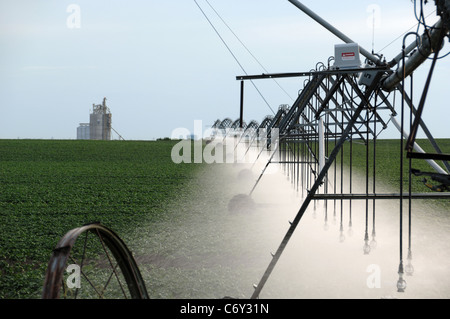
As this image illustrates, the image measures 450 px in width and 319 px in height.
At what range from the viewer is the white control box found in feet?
24.4

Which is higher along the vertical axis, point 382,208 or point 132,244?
point 382,208

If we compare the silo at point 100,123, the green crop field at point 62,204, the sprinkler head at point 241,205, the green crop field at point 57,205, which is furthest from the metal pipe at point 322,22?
the silo at point 100,123

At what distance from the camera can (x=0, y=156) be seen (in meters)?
38.9

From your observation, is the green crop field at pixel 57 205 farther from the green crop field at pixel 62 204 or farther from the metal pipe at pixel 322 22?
the metal pipe at pixel 322 22

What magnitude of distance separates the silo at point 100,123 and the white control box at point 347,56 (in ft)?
279

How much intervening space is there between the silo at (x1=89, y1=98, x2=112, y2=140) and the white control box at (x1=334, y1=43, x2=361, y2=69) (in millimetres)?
85088

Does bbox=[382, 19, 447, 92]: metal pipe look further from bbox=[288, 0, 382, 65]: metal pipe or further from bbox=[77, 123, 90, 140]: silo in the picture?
bbox=[77, 123, 90, 140]: silo

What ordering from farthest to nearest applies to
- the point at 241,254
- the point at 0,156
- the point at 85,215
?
the point at 0,156
the point at 85,215
the point at 241,254

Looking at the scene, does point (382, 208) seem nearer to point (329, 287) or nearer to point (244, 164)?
point (329, 287)

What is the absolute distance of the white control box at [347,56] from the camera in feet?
24.4

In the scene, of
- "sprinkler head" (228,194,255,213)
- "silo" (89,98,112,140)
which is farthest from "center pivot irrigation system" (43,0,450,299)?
"silo" (89,98,112,140)

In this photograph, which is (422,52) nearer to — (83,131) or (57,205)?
(57,205)

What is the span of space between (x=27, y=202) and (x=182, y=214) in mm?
5121

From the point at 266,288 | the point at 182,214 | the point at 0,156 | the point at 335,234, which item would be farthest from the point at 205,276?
the point at 0,156
